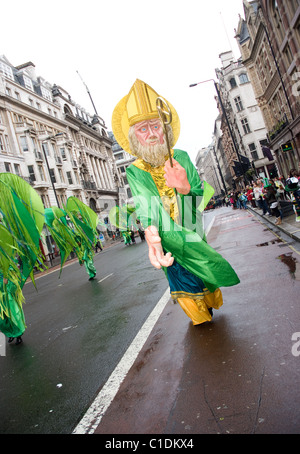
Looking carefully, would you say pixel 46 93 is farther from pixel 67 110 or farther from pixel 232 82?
pixel 232 82

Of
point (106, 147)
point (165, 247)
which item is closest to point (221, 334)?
point (165, 247)

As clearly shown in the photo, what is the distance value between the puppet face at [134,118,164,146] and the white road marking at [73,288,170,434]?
2.35 metres

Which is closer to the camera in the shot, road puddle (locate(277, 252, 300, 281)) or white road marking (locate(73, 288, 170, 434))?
white road marking (locate(73, 288, 170, 434))

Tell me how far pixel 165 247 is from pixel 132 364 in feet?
4.18

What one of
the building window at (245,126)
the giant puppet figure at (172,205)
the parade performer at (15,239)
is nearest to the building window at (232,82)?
the building window at (245,126)

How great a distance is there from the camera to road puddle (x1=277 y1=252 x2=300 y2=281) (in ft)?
15.7

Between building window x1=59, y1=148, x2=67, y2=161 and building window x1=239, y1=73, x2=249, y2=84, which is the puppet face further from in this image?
building window x1=239, y1=73, x2=249, y2=84

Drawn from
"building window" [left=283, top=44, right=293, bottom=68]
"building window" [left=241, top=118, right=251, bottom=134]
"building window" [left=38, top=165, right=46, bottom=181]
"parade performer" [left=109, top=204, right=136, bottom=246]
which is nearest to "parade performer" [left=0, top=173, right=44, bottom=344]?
"parade performer" [left=109, top=204, right=136, bottom=246]

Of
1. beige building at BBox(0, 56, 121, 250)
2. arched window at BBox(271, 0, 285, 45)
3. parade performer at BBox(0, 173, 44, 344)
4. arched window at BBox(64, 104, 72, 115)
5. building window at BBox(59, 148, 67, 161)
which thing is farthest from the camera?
arched window at BBox(64, 104, 72, 115)

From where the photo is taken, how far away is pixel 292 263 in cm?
554

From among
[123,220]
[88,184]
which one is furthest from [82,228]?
[88,184]

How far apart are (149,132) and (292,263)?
3.61 m

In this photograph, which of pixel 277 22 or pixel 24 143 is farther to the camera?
pixel 24 143

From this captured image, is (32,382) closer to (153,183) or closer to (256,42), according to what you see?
(153,183)
